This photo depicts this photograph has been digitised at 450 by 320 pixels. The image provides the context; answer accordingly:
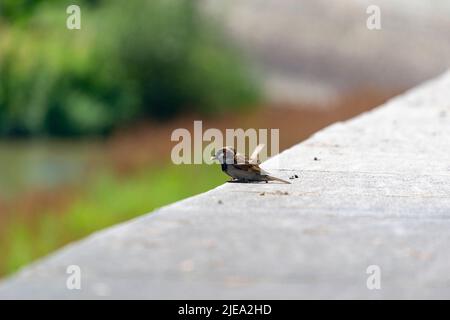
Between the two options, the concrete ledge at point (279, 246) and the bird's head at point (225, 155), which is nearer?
the concrete ledge at point (279, 246)

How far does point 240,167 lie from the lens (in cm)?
632

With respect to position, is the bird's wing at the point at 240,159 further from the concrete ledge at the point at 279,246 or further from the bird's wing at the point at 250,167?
the concrete ledge at the point at 279,246

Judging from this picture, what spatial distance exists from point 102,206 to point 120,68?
348 inches

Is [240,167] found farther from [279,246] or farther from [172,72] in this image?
[172,72]

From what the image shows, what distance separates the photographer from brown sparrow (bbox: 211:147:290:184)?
632cm

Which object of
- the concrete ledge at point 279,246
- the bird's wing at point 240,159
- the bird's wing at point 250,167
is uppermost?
the bird's wing at point 240,159

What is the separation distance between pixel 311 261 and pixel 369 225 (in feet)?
2.23

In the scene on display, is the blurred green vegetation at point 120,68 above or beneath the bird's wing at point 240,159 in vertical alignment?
above

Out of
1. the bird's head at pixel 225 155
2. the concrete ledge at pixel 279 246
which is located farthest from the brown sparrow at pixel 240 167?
the concrete ledge at pixel 279 246

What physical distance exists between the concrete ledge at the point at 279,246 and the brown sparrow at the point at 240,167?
0.12 metres

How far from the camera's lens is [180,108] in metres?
23.0

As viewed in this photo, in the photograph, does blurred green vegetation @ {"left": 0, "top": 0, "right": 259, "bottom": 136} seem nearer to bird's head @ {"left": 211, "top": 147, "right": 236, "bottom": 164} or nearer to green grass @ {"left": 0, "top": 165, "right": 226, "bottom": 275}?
green grass @ {"left": 0, "top": 165, "right": 226, "bottom": 275}

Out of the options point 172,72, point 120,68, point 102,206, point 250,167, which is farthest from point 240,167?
point 172,72

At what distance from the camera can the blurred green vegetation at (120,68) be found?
2209 centimetres
